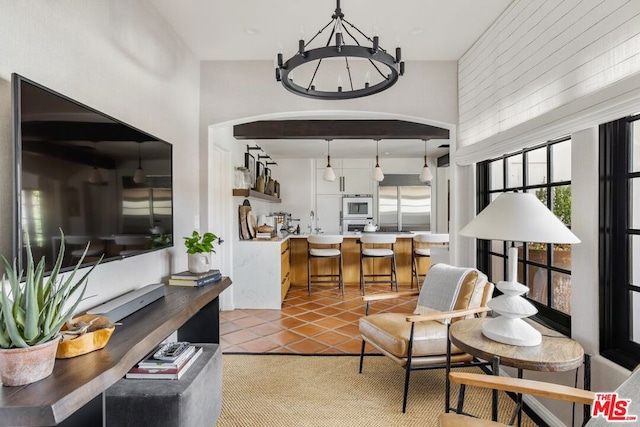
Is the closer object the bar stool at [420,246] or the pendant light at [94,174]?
the pendant light at [94,174]

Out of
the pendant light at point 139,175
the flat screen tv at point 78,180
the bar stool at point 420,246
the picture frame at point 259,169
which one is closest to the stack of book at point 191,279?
the flat screen tv at point 78,180

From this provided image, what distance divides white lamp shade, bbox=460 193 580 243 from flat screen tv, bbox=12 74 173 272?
1860 millimetres

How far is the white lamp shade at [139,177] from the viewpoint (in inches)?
75.0

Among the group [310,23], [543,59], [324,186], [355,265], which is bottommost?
[355,265]

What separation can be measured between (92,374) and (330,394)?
1.60 m

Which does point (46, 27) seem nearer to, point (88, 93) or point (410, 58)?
point (88, 93)

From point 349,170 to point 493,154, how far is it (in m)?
4.70

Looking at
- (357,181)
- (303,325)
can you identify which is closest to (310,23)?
(303,325)

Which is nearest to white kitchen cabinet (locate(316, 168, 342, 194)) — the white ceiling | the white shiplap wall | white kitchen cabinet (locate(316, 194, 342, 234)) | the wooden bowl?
white kitchen cabinet (locate(316, 194, 342, 234))

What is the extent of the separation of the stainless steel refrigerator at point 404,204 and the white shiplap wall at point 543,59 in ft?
13.0

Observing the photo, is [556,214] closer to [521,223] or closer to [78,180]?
[521,223]

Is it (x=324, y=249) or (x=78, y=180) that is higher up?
(x=78, y=180)

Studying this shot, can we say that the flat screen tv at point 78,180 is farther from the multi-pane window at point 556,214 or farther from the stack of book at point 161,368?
the multi-pane window at point 556,214

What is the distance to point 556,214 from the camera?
6.75ft
